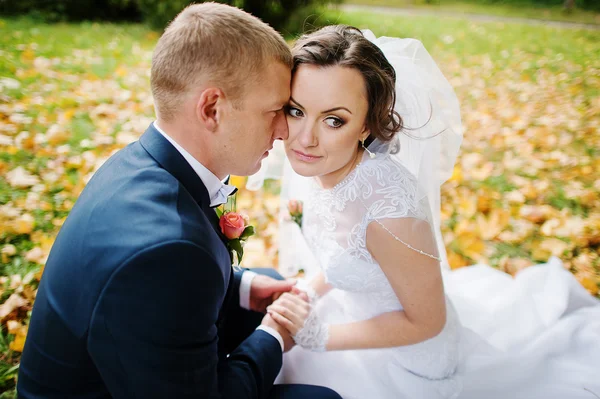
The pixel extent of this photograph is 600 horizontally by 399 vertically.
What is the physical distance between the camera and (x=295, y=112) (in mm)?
1864

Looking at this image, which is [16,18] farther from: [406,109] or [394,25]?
[406,109]

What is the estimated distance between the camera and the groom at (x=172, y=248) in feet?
4.11

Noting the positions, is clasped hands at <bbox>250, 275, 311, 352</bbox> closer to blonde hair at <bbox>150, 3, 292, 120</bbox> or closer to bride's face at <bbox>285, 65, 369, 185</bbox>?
bride's face at <bbox>285, 65, 369, 185</bbox>

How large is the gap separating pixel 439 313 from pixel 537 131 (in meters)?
4.22

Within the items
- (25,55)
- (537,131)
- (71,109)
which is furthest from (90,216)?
(25,55)

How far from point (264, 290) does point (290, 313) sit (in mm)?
371

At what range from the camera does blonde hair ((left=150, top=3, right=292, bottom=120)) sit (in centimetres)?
Answer: 153

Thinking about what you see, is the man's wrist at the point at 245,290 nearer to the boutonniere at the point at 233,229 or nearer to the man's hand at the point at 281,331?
the man's hand at the point at 281,331

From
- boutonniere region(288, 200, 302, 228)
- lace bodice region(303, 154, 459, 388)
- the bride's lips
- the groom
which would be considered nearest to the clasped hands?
the groom

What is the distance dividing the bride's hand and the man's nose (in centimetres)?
84

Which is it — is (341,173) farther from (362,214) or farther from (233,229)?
(233,229)

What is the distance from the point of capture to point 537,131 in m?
5.20

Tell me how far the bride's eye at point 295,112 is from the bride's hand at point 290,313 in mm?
928

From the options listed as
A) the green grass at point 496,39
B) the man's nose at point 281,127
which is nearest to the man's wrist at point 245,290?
the man's nose at point 281,127
